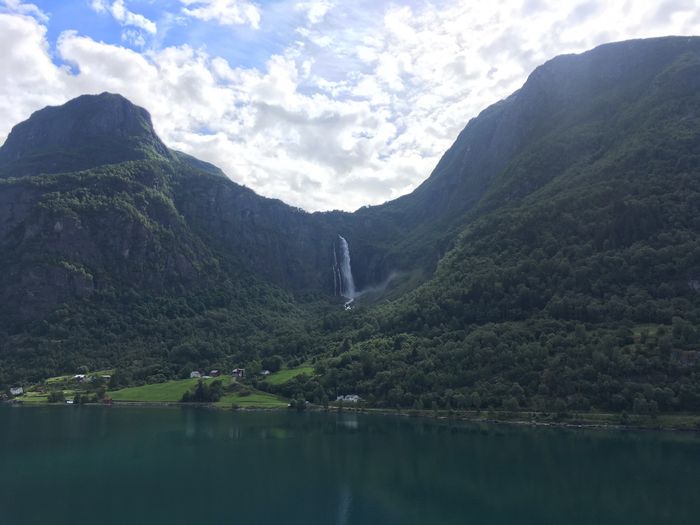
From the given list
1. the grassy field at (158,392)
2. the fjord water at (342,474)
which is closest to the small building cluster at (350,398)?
the fjord water at (342,474)

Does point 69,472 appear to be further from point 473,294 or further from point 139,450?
point 473,294

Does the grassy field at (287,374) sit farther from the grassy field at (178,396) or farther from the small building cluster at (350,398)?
the small building cluster at (350,398)

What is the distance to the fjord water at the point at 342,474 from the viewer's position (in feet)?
165

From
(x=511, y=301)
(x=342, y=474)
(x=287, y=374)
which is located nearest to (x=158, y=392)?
(x=287, y=374)

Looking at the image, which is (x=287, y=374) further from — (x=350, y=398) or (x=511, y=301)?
(x=511, y=301)

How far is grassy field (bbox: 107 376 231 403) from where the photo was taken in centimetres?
12731

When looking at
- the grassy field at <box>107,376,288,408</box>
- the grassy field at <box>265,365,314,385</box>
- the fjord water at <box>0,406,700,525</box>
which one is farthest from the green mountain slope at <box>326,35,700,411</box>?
the grassy field at <box>107,376,288,408</box>

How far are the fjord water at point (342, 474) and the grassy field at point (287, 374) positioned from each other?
3602cm

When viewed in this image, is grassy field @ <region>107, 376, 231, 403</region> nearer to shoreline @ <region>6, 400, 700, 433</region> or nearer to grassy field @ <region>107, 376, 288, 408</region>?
grassy field @ <region>107, 376, 288, 408</region>

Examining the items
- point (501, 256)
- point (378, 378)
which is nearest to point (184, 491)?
point (378, 378)

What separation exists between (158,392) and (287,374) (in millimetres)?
30875

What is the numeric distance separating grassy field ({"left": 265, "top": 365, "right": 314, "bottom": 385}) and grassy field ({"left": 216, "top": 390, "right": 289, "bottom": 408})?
480cm

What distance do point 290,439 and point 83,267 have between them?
130531 mm

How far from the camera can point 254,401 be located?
122375 millimetres
